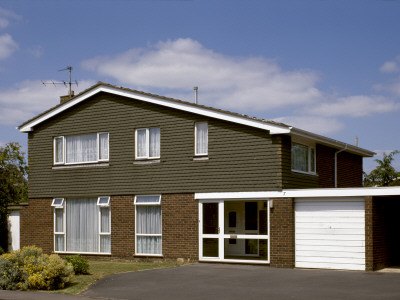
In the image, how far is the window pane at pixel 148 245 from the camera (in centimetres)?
2231

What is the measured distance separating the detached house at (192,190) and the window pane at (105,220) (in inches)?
1.8

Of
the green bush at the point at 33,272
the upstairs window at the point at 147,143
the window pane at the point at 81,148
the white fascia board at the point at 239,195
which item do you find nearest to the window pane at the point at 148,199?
the upstairs window at the point at 147,143

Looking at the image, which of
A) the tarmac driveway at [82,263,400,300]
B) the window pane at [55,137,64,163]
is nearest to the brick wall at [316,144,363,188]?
the tarmac driveway at [82,263,400,300]

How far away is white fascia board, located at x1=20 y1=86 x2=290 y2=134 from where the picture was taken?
19.7 meters

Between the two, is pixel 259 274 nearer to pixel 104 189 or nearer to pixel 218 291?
pixel 218 291

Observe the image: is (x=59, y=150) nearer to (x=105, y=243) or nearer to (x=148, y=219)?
(x=105, y=243)

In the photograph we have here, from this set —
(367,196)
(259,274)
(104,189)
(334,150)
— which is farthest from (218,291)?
(334,150)

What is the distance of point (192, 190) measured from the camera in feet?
70.5

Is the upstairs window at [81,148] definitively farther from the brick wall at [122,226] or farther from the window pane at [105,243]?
the window pane at [105,243]

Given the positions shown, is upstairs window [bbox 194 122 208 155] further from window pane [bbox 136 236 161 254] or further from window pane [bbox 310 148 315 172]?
window pane [bbox 310 148 315 172]

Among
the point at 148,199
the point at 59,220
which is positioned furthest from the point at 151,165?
the point at 59,220

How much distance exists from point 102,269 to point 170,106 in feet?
21.0

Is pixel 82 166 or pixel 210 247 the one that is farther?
pixel 82 166

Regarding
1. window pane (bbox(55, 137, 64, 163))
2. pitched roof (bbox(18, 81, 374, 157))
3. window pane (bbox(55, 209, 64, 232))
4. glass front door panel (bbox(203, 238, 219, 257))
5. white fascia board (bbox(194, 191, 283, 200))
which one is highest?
pitched roof (bbox(18, 81, 374, 157))
